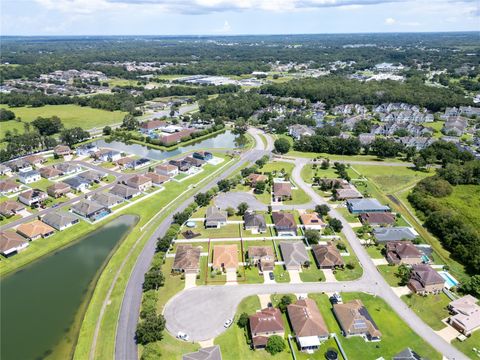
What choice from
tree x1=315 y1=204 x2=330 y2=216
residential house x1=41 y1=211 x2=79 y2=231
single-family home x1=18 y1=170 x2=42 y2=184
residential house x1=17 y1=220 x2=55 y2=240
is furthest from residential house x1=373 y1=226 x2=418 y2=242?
single-family home x1=18 y1=170 x2=42 y2=184

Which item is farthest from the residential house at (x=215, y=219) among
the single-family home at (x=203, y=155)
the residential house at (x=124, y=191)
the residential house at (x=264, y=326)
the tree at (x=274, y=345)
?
the single-family home at (x=203, y=155)

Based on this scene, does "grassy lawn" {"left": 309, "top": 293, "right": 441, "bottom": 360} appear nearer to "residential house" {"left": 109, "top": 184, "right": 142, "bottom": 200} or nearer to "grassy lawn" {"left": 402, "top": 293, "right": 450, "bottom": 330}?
"grassy lawn" {"left": 402, "top": 293, "right": 450, "bottom": 330}

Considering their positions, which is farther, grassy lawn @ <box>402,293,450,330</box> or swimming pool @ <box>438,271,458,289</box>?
swimming pool @ <box>438,271,458,289</box>

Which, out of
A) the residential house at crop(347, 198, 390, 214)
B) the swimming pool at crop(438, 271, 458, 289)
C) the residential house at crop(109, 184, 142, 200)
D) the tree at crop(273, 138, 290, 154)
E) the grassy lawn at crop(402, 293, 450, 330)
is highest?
the tree at crop(273, 138, 290, 154)

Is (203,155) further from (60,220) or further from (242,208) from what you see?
(60,220)

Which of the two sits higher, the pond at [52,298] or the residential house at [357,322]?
the residential house at [357,322]

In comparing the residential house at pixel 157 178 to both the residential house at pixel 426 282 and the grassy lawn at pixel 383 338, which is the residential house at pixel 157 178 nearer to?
the grassy lawn at pixel 383 338

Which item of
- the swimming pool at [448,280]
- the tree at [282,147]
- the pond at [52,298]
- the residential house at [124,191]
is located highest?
the tree at [282,147]

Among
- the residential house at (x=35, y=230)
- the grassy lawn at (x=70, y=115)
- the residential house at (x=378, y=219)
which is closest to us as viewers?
the residential house at (x=35, y=230)
